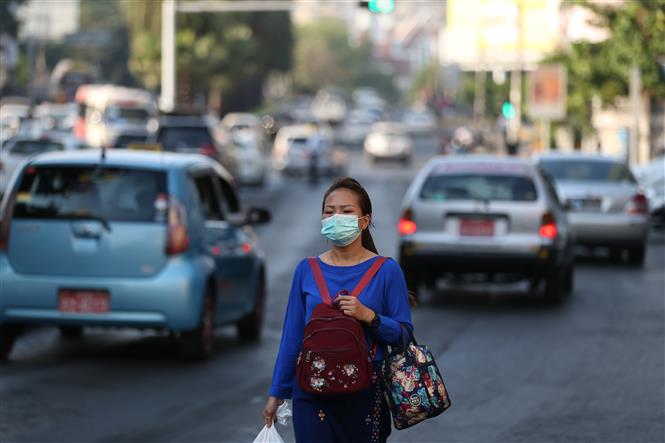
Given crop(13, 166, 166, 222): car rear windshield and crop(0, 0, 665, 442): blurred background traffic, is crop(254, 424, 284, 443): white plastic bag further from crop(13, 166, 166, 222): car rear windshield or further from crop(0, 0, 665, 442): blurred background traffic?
crop(13, 166, 166, 222): car rear windshield

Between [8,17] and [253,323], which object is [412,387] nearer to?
[253,323]

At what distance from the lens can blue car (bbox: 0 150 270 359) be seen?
12.1 m

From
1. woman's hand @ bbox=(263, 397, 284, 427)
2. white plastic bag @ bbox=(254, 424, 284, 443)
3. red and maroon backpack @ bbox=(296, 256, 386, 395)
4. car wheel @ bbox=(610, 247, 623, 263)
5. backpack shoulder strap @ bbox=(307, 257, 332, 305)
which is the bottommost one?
car wheel @ bbox=(610, 247, 623, 263)

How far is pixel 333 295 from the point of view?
5.63 m

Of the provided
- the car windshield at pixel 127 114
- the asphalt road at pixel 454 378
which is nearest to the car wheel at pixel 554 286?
the asphalt road at pixel 454 378

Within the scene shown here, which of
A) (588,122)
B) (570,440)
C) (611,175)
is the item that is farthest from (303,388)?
(588,122)

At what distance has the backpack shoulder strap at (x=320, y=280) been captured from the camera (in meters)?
5.62

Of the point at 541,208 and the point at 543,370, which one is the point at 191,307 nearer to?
the point at 543,370

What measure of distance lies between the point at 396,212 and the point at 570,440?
2713 centimetres

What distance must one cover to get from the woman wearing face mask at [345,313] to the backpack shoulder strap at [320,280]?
14 millimetres

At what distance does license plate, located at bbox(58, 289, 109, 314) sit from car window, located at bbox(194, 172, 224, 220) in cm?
131

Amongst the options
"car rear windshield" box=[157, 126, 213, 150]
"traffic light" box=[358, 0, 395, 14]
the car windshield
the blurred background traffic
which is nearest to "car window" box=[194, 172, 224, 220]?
the blurred background traffic

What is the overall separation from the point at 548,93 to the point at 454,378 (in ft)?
135

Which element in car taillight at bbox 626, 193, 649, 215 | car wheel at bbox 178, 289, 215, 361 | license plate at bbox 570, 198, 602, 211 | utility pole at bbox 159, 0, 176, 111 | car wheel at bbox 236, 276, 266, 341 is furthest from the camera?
utility pole at bbox 159, 0, 176, 111
